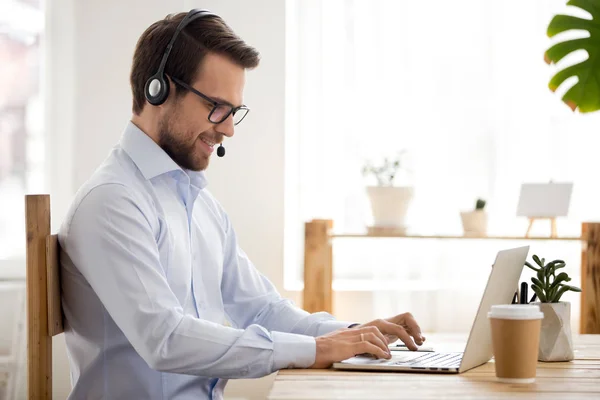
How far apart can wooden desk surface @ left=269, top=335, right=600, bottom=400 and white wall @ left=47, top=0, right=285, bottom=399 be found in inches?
79.4

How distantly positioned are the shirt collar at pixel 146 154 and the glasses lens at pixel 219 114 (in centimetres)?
13

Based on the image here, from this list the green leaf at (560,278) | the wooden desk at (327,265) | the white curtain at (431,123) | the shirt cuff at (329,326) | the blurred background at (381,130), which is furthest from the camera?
the white curtain at (431,123)

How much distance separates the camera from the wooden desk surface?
1.23 metres

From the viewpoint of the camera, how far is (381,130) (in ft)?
12.2

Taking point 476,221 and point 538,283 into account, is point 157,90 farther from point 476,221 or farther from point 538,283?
point 476,221

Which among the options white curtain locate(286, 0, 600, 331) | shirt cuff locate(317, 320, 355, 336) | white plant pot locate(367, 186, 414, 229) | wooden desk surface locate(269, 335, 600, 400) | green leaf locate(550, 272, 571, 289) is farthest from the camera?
white curtain locate(286, 0, 600, 331)

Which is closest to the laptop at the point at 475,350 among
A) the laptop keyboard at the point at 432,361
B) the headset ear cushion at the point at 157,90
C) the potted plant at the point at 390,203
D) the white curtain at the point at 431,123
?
the laptop keyboard at the point at 432,361

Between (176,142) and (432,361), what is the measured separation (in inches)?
27.9

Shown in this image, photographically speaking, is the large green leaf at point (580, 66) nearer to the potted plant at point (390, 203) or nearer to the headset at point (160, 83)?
the potted plant at point (390, 203)

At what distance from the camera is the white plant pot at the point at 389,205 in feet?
11.0

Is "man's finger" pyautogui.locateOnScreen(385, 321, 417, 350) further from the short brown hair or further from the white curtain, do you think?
the white curtain

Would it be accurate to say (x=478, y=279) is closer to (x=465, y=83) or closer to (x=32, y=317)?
(x=465, y=83)

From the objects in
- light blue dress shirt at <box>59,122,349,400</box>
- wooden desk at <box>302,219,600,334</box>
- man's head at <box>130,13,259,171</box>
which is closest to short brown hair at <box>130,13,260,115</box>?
man's head at <box>130,13,259,171</box>

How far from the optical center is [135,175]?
170cm
